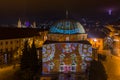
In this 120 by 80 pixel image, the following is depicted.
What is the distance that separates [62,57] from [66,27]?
5.13 meters

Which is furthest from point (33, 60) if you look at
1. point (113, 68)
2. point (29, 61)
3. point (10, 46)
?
point (10, 46)

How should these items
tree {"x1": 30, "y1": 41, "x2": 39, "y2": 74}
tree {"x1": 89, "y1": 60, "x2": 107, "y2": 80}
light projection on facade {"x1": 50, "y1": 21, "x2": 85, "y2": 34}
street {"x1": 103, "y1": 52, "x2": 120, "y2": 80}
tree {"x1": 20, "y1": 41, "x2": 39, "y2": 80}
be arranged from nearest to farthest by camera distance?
tree {"x1": 89, "y1": 60, "x2": 107, "y2": 80} → street {"x1": 103, "y1": 52, "x2": 120, "y2": 80} → tree {"x1": 20, "y1": 41, "x2": 39, "y2": 80} → tree {"x1": 30, "y1": 41, "x2": 39, "y2": 74} → light projection on facade {"x1": 50, "y1": 21, "x2": 85, "y2": 34}

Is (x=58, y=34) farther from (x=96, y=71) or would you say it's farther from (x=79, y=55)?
(x=96, y=71)

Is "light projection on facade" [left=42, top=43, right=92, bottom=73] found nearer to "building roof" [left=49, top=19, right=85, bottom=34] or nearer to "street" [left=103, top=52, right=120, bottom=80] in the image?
"building roof" [left=49, top=19, right=85, bottom=34]

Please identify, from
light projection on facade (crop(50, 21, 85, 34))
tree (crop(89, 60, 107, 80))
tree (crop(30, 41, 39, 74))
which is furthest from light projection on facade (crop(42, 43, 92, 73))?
light projection on facade (crop(50, 21, 85, 34))

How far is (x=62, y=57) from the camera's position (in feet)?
121

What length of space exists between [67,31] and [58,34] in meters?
1.41

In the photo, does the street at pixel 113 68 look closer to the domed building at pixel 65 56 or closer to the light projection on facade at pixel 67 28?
the domed building at pixel 65 56

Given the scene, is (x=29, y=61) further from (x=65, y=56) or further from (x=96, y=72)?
(x=96, y=72)

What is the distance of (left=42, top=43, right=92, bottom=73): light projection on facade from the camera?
36781 mm

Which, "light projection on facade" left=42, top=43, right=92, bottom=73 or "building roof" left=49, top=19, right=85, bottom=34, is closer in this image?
"light projection on facade" left=42, top=43, right=92, bottom=73

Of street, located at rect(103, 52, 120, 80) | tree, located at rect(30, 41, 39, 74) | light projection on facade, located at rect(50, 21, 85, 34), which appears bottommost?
street, located at rect(103, 52, 120, 80)

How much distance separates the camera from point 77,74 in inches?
1415

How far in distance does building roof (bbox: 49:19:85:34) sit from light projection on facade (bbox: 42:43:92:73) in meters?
3.14
